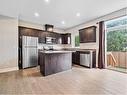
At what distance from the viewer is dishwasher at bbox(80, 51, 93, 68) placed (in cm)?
559

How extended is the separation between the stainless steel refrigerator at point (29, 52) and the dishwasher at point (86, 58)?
8.83 ft

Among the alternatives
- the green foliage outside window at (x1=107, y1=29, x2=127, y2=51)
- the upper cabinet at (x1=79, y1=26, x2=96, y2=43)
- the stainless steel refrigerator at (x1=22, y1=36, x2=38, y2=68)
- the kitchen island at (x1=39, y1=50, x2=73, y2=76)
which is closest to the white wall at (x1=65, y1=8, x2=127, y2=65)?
the upper cabinet at (x1=79, y1=26, x2=96, y2=43)

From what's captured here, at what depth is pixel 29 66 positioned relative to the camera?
5676 millimetres

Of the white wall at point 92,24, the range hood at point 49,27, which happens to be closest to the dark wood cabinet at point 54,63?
the white wall at point 92,24

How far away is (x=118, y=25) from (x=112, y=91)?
12.3 feet

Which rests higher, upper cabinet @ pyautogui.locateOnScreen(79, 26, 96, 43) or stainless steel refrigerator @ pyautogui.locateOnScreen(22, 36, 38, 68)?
upper cabinet @ pyautogui.locateOnScreen(79, 26, 96, 43)

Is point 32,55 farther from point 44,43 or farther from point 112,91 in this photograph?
point 112,91

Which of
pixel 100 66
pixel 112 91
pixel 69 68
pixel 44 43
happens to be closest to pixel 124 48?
pixel 100 66

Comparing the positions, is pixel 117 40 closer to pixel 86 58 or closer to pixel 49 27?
pixel 86 58

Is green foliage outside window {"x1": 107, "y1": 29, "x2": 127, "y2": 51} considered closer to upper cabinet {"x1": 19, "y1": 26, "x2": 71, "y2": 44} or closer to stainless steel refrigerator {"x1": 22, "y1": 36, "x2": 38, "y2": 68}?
upper cabinet {"x1": 19, "y1": 26, "x2": 71, "y2": 44}

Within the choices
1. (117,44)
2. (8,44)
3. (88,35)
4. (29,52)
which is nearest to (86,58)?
(88,35)

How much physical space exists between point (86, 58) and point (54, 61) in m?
2.07

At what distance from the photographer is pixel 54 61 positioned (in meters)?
4.53

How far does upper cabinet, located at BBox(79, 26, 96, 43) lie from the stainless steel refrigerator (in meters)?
3.03
